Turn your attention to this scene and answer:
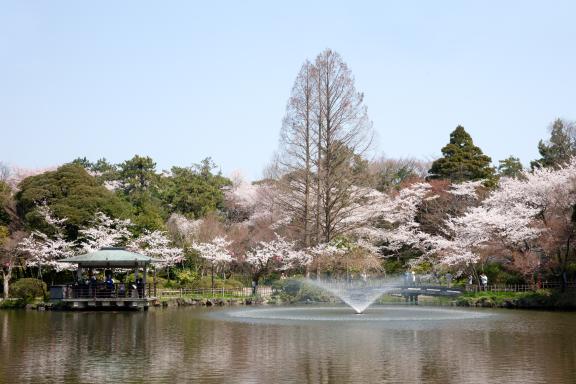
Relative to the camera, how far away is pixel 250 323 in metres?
24.5

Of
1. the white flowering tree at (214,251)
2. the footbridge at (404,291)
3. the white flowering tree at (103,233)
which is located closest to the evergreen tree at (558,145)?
the footbridge at (404,291)

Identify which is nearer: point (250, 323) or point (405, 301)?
point (250, 323)

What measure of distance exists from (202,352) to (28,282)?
22.6m

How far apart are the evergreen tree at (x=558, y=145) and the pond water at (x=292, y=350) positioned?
3277 centimetres

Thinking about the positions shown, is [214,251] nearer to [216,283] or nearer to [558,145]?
[216,283]

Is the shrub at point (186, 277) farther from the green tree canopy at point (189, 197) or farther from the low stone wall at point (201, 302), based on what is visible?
the green tree canopy at point (189, 197)

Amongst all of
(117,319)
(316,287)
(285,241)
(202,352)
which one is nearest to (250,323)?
(117,319)

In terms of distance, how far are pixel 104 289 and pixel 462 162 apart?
32396 mm

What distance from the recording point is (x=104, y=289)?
34000mm

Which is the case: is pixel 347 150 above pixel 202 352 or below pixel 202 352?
above

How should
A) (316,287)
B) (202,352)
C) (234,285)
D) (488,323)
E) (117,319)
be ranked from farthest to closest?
1. (234,285)
2. (316,287)
3. (117,319)
4. (488,323)
5. (202,352)

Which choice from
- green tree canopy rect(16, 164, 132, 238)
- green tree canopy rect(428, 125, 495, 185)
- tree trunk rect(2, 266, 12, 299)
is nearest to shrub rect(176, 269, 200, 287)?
green tree canopy rect(16, 164, 132, 238)

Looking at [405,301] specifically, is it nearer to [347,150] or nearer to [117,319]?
[347,150]

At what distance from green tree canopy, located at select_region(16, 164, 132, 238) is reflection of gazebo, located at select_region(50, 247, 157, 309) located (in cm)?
739
